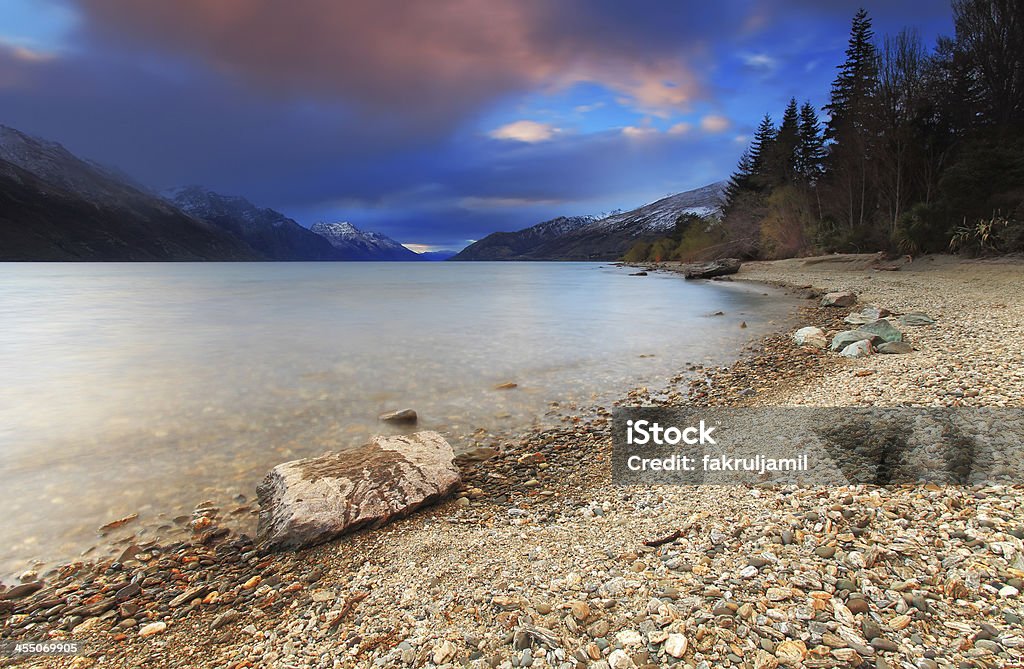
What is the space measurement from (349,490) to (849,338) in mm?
9267

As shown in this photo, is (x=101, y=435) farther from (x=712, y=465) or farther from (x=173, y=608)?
(x=712, y=465)

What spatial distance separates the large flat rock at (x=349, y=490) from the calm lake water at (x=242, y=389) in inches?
41.2

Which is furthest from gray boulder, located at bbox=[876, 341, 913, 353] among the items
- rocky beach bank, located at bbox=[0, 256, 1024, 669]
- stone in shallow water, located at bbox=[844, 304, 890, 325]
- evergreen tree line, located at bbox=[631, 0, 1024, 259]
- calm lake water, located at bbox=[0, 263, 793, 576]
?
evergreen tree line, located at bbox=[631, 0, 1024, 259]

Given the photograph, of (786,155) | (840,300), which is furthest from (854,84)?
(840,300)

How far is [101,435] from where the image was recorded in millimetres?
6590

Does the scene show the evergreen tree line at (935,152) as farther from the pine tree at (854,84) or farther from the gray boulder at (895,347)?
the gray boulder at (895,347)

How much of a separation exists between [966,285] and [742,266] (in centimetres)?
2855

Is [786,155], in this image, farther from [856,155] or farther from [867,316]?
[867,316]

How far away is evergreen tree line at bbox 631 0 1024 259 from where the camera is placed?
22569 millimetres

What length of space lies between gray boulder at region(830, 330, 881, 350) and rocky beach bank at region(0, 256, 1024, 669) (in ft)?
13.7

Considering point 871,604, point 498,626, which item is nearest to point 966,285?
point 871,604

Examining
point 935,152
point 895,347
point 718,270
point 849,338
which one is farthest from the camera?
point 718,270

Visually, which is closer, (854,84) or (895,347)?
(895,347)

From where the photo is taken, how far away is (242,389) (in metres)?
8.89
